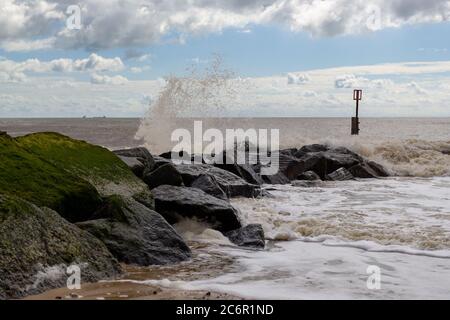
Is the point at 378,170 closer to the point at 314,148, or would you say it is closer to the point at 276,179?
the point at 314,148

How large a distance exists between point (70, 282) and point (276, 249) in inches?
103

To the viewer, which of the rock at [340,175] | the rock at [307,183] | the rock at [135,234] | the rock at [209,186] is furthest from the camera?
the rock at [340,175]

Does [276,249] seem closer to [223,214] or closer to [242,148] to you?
[223,214]

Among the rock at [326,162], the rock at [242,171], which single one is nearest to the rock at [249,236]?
the rock at [242,171]

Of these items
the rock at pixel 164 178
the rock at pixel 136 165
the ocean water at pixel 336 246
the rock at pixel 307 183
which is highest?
the rock at pixel 136 165

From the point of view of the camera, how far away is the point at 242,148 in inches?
691

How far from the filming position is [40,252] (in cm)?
430

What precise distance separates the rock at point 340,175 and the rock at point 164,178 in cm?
619

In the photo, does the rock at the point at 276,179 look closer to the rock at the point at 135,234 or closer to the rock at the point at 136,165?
the rock at the point at 136,165

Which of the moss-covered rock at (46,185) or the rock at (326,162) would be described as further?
the rock at (326,162)

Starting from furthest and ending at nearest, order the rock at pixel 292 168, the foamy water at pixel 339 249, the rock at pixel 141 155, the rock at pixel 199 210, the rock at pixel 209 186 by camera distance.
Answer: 1. the rock at pixel 292 168
2. the rock at pixel 141 155
3. the rock at pixel 209 186
4. the rock at pixel 199 210
5. the foamy water at pixel 339 249

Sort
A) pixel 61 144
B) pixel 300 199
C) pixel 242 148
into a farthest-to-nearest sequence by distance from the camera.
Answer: pixel 242 148 < pixel 300 199 < pixel 61 144

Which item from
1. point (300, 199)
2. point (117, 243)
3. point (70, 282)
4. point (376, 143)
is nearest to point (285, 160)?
point (300, 199)

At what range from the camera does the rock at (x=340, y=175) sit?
1368 centimetres
